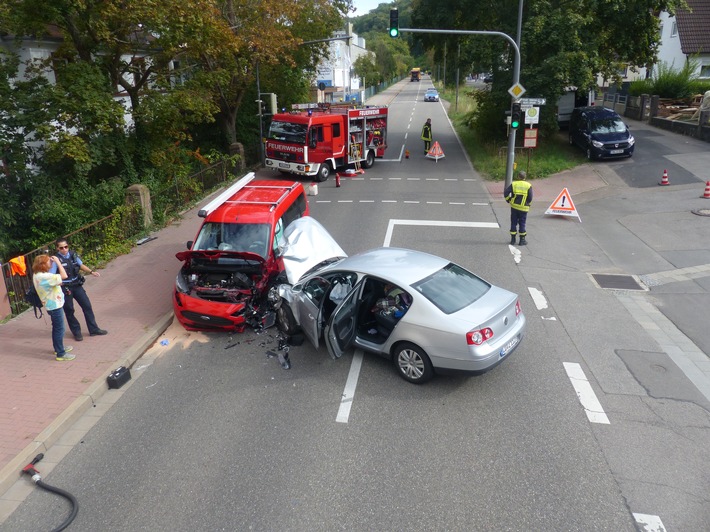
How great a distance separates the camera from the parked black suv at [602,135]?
74.9 feet

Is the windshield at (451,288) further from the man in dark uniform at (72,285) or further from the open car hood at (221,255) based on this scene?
the man in dark uniform at (72,285)

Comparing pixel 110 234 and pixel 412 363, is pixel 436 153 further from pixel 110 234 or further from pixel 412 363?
pixel 412 363

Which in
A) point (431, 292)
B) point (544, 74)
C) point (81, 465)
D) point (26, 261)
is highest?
point (544, 74)

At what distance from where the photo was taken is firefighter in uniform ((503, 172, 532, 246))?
42.4ft

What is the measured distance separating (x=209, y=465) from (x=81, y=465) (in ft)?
4.70

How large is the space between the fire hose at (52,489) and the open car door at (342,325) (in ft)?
10.8

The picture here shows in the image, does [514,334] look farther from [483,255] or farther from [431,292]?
[483,255]

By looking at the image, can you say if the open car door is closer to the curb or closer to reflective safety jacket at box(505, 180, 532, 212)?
the curb

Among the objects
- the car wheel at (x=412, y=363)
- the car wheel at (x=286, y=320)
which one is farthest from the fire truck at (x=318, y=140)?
the car wheel at (x=412, y=363)

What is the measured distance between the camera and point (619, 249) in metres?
13.5

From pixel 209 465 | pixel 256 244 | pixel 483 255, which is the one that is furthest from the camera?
pixel 483 255

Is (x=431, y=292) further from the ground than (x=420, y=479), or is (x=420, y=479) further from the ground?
(x=431, y=292)

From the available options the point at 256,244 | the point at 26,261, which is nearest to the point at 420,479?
the point at 256,244

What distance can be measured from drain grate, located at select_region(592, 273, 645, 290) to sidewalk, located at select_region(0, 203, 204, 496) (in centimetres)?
838
